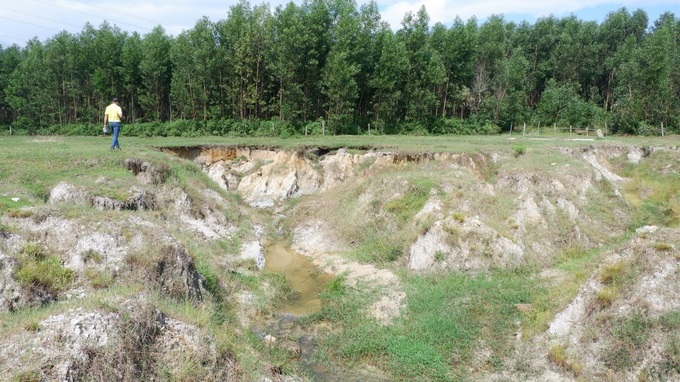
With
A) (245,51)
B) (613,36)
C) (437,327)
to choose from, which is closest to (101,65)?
(245,51)

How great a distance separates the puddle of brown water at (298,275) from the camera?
16.1m

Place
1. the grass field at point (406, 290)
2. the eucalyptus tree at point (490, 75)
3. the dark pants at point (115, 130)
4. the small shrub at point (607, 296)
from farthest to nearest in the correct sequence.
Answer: the eucalyptus tree at point (490, 75)
the dark pants at point (115, 130)
the grass field at point (406, 290)
the small shrub at point (607, 296)

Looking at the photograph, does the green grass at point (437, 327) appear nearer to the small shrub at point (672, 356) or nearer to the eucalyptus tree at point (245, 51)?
the small shrub at point (672, 356)

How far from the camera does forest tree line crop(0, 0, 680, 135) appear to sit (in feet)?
153

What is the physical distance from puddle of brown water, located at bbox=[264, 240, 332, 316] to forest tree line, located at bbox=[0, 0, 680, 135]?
23.9 m

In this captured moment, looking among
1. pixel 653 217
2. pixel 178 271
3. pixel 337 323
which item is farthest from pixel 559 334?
pixel 653 217

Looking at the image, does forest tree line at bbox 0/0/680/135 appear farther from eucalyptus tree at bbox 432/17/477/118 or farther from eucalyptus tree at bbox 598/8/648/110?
eucalyptus tree at bbox 598/8/648/110

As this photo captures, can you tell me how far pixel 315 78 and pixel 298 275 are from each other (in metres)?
33.1

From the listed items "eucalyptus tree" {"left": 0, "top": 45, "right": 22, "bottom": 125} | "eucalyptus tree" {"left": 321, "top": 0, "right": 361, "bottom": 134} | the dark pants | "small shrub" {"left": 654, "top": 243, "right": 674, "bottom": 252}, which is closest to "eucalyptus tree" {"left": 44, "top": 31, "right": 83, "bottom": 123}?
"eucalyptus tree" {"left": 0, "top": 45, "right": 22, "bottom": 125}

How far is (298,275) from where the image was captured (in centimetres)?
1938

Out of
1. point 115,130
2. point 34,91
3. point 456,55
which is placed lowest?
point 115,130

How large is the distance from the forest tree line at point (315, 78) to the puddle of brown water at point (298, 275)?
23926mm

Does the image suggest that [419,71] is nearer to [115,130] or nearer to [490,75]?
[490,75]

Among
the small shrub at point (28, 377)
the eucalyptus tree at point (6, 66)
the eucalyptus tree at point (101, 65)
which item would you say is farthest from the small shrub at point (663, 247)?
the eucalyptus tree at point (6, 66)
